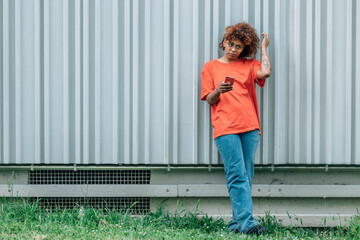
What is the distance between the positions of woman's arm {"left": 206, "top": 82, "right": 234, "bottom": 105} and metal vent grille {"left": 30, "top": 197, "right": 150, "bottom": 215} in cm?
133

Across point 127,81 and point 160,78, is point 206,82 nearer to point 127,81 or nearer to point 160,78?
point 160,78

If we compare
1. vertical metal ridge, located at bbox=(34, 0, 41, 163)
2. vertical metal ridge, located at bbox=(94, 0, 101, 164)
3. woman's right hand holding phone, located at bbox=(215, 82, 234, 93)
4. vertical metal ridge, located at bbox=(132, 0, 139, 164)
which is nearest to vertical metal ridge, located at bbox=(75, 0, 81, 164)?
vertical metal ridge, located at bbox=(94, 0, 101, 164)

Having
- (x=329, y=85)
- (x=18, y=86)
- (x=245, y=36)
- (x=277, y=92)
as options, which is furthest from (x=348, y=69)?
(x=18, y=86)

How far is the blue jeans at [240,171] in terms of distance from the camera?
3.68 meters

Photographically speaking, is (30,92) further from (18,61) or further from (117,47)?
(117,47)

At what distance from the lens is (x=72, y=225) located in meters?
3.82

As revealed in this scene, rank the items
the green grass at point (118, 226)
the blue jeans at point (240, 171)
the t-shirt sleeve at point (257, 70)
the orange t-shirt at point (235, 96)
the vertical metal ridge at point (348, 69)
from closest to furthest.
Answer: the green grass at point (118, 226) → the blue jeans at point (240, 171) → the orange t-shirt at point (235, 96) → the t-shirt sleeve at point (257, 70) → the vertical metal ridge at point (348, 69)

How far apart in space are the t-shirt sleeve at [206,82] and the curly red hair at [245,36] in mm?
375

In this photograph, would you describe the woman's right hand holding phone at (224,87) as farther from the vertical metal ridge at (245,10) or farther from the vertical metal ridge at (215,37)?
the vertical metal ridge at (245,10)

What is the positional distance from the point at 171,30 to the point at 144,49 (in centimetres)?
36

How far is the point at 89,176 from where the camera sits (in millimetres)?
4328

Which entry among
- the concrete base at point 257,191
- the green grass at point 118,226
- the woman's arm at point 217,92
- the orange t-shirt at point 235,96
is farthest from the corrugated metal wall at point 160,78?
the green grass at point 118,226

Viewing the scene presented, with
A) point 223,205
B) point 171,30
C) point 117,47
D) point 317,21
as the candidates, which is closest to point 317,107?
point 317,21

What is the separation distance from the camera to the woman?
371 centimetres
